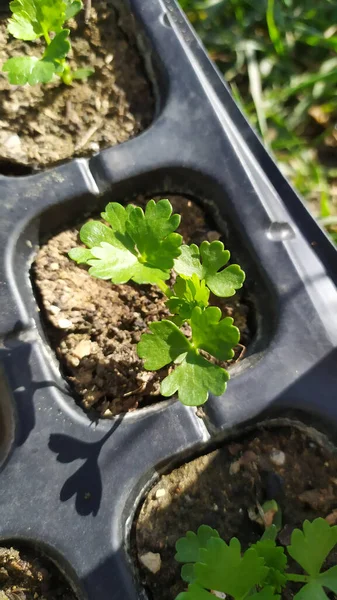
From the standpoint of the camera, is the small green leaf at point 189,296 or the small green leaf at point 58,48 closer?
the small green leaf at point 189,296

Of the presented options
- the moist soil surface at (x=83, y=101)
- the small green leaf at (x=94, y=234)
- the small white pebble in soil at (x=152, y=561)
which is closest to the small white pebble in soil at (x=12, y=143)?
the moist soil surface at (x=83, y=101)

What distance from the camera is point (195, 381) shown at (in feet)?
2.96

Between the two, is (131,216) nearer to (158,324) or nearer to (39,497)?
(158,324)

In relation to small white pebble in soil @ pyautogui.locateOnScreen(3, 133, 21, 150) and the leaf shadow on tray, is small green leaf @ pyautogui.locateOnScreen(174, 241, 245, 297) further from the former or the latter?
small white pebble in soil @ pyautogui.locateOnScreen(3, 133, 21, 150)

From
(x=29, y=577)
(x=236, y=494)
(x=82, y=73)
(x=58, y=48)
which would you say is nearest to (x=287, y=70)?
(x=82, y=73)

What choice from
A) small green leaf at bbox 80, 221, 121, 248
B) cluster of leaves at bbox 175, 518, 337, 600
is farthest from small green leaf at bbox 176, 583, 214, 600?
small green leaf at bbox 80, 221, 121, 248

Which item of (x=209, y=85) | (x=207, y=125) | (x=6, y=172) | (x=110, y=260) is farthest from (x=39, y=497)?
(x=209, y=85)

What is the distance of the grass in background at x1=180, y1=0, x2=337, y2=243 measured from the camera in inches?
65.8

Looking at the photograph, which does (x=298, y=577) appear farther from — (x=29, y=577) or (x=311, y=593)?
(x=29, y=577)

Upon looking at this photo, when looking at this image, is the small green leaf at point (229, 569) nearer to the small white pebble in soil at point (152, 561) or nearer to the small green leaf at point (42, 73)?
the small white pebble in soil at point (152, 561)

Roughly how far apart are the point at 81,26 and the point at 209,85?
324mm

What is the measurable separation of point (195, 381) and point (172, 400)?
5.8 inches

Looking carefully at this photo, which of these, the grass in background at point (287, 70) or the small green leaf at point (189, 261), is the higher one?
the grass in background at point (287, 70)

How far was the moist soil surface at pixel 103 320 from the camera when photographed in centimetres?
106
